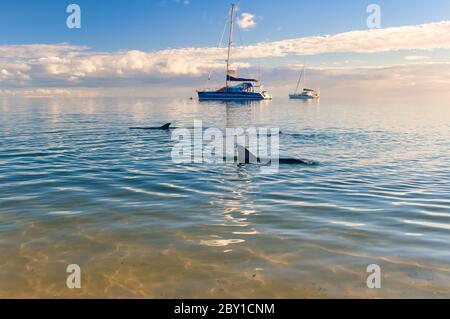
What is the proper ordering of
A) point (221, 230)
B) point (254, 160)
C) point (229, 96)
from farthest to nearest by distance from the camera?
point (229, 96) < point (254, 160) < point (221, 230)

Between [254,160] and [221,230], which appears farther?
[254,160]

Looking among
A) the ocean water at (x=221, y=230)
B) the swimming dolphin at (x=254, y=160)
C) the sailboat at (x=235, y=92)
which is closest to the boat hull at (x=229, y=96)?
the sailboat at (x=235, y=92)

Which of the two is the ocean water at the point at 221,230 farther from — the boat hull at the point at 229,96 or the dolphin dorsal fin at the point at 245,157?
the boat hull at the point at 229,96

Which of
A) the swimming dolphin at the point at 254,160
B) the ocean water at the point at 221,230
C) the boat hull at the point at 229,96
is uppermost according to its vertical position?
the boat hull at the point at 229,96

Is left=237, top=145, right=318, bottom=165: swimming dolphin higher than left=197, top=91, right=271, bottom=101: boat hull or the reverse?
the reverse

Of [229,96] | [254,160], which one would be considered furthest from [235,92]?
[254,160]

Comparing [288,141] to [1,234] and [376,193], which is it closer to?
[376,193]

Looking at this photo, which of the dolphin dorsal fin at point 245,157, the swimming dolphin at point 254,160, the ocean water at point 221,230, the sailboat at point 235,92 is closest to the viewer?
the ocean water at point 221,230

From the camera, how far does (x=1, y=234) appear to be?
26.9ft

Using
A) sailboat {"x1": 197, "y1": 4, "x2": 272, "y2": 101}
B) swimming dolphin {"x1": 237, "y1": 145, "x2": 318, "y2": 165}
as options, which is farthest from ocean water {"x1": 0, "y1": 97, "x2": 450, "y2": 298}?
sailboat {"x1": 197, "y1": 4, "x2": 272, "y2": 101}

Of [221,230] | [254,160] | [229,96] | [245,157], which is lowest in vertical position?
[221,230]

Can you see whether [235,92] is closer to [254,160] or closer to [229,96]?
[229,96]

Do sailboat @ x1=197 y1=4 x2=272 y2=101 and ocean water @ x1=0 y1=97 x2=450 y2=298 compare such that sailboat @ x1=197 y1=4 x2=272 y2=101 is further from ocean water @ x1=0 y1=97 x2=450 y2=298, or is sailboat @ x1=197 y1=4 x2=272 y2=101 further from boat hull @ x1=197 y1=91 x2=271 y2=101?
ocean water @ x1=0 y1=97 x2=450 y2=298
